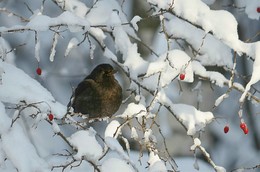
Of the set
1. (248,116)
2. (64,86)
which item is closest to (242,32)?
(248,116)

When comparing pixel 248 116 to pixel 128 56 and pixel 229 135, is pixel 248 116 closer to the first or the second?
pixel 229 135

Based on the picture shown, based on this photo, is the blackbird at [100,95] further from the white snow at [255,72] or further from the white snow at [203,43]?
the white snow at [255,72]

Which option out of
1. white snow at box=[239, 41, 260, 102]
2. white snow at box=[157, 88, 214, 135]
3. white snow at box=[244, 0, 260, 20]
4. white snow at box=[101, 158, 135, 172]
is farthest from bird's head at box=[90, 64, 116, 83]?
white snow at box=[101, 158, 135, 172]

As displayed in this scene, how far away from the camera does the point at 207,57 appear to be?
4590mm

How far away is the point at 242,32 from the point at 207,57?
18.8 ft

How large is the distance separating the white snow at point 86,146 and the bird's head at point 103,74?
175cm

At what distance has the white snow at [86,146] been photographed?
332 centimetres

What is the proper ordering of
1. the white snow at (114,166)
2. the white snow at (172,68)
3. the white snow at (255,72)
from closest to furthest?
1. the white snow at (114,166)
2. the white snow at (255,72)
3. the white snow at (172,68)

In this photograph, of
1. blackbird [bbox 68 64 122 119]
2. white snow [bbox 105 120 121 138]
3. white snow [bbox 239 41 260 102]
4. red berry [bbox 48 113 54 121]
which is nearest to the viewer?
red berry [bbox 48 113 54 121]

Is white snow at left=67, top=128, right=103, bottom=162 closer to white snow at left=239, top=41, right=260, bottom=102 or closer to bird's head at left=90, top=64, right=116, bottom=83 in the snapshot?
white snow at left=239, top=41, right=260, bottom=102

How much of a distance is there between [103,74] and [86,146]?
6.06 ft

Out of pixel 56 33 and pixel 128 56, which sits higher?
pixel 56 33

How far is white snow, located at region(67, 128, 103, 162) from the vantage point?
332 centimetres

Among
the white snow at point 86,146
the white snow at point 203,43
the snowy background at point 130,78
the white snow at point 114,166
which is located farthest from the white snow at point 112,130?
the white snow at point 203,43
